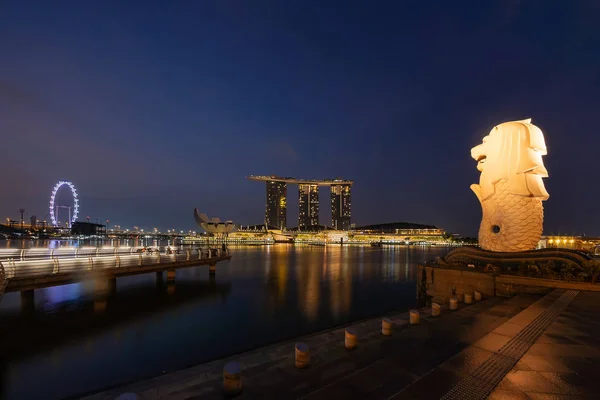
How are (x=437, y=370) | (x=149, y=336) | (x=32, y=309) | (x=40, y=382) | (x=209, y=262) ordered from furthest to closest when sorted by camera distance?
(x=209, y=262)
(x=32, y=309)
(x=149, y=336)
(x=40, y=382)
(x=437, y=370)

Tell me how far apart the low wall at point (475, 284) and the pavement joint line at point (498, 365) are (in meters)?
6.62

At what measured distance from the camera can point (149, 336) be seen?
1477cm

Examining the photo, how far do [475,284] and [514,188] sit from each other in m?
7.95

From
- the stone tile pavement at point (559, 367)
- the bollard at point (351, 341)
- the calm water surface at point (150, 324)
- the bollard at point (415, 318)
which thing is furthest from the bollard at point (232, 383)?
the bollard at point (415, 318)

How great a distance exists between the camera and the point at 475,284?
18438mm

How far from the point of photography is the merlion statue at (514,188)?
2083 centimetres

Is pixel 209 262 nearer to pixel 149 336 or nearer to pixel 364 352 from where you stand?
pixel 149 336

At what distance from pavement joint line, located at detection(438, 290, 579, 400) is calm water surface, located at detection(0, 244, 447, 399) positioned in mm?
9774

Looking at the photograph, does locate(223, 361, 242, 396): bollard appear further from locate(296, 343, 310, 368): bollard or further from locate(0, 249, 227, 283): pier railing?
locate(0, 249, 227, 283): pier railing

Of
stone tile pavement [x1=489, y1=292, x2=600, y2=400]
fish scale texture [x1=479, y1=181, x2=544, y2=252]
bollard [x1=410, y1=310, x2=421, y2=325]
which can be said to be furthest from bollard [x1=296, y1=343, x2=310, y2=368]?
fish scale texture [x1=479, y1=181, x2=544, y2=252]

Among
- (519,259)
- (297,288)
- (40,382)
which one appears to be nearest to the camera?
(40,382)

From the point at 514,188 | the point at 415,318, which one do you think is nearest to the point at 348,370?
the point at 415,318

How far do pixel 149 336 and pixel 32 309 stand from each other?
8.55 meters

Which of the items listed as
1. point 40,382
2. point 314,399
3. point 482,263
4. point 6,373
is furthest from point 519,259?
point 6,373
